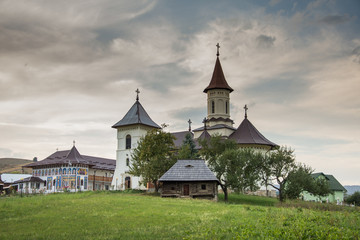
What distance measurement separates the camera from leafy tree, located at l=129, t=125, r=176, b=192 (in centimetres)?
4191

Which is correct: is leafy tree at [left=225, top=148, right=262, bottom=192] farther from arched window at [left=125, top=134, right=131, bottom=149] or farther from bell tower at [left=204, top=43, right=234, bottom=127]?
arched window at [left=125, top=134, right=131, bottom=149]

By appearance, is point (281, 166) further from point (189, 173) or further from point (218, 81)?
point (218, 81)

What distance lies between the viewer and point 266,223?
16172mm

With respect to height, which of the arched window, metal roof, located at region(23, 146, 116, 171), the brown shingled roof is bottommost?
metal roof, located at region(23, 146, 116, 171)

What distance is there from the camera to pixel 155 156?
42812 millimetres

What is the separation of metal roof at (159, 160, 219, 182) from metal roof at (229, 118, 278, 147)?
1389 centimetres

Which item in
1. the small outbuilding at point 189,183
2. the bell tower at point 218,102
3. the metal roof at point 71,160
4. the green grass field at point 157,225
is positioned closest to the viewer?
the green grass field at point 157,225

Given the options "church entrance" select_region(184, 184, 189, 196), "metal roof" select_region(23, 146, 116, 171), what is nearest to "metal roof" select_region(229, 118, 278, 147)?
"church entrance" select_region(184, 184, 189, 196)

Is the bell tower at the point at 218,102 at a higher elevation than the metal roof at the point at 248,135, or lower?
higher

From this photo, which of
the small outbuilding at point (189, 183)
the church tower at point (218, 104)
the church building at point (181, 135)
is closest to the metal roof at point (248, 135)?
the church building at point (181, 135)

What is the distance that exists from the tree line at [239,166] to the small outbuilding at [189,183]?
6.23 feet

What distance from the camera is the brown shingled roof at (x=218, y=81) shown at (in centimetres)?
5928

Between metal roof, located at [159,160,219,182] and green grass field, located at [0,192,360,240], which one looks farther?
metal roof, located at [159,160,219,182]

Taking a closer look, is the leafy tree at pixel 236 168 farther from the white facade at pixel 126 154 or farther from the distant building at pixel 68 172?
the distant building at pixel 68 172
